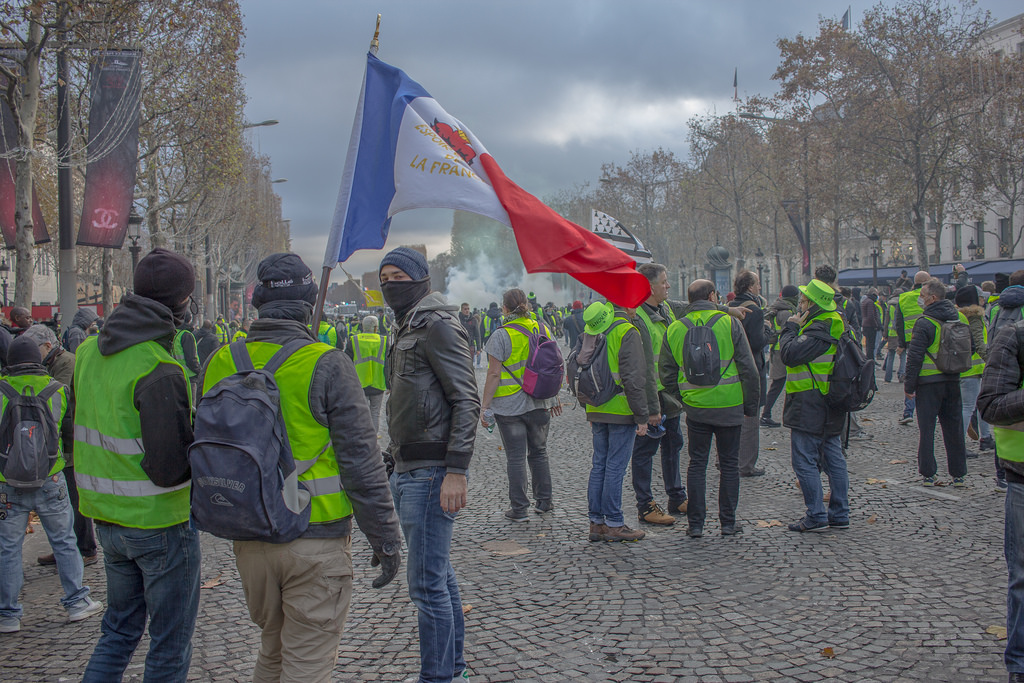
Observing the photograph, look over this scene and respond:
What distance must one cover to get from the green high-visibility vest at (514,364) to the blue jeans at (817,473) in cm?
222

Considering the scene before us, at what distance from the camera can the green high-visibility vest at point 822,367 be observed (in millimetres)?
5887

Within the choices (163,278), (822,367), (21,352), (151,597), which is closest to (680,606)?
(822,367)

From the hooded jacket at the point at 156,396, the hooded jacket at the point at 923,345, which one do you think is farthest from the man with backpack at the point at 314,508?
the hooded jacket at the point at 923,345

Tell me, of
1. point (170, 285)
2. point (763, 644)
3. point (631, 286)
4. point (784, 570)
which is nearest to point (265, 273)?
point (170, 285)

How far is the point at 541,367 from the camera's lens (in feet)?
21.2

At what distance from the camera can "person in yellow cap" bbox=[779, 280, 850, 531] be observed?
19.2 feet

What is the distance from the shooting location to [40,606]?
16.4ft

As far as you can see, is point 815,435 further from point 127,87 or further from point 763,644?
point 127,87

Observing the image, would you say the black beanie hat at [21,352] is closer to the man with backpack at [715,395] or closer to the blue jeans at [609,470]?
the blue jeans at [609,470]

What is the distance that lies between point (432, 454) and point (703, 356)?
9.93ft

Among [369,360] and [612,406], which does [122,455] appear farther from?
[369,360]

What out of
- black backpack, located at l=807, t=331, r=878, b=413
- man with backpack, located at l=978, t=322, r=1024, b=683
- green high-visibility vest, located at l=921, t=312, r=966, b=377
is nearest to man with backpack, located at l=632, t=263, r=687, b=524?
black backpack, located at l=807, t=331, r=878, b=413

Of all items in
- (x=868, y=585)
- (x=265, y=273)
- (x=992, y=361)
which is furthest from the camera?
(x=868, y=585)

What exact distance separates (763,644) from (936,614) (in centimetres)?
108
